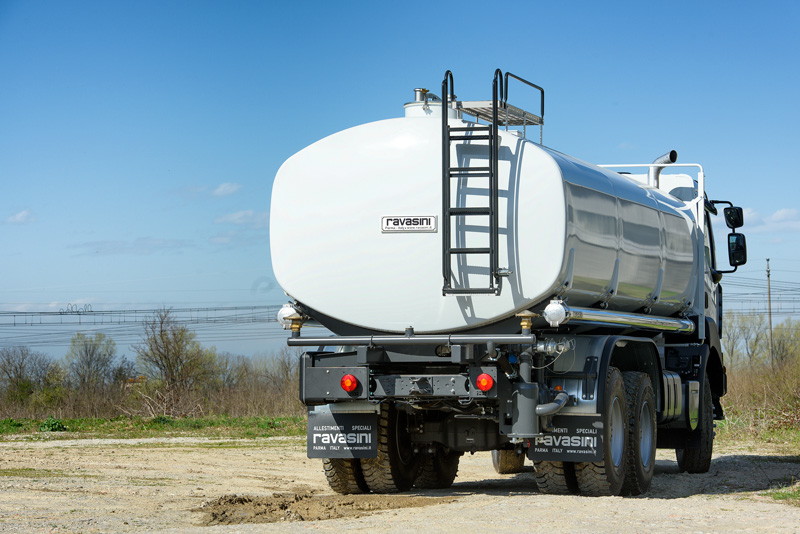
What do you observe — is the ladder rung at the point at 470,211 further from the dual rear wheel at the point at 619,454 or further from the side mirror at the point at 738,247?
the side mirror at the point at 738,247

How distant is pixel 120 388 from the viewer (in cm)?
4344

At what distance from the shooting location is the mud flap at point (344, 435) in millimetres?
10281

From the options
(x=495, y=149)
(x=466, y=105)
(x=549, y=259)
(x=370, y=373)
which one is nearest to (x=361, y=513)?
(x=370, y=373)

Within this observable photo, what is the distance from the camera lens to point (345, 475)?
35.8 feet

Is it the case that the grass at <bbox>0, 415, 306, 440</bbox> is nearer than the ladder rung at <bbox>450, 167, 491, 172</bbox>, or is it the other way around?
the ladder rung at <bbox>450, 167, 491, 172</bbox>

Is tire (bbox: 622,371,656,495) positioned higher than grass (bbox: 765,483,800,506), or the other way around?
tire (bbox: 622,371,656,495)

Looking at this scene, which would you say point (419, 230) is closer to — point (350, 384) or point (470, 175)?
point (470, 175)

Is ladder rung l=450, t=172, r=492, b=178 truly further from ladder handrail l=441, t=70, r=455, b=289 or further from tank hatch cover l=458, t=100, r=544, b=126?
tank hatch cover l=458, t=100, r=544, b=126

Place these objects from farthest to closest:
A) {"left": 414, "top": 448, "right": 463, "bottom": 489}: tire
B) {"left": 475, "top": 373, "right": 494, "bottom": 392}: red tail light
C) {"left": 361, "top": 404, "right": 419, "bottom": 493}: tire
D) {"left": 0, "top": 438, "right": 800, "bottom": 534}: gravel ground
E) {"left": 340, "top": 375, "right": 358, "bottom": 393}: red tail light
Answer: {"left": 414, "top": 448, "right": 463, "bottom": 489}: tire, {"left": 361, "top": 404, "right": 419, "bottom": 493}: tire, {"left": 340, "top": 375, "right": 358, "bottom": 393}: red tail light, {"left": 475, "top": 373, "right": 494, "bottom": 392}: red tail light, {"left": 0, "top": 438, "right": 800, "bottom": 534}: gravel ground

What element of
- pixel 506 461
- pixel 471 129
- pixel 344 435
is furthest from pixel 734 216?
pixel 344 435

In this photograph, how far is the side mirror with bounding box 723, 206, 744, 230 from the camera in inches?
572

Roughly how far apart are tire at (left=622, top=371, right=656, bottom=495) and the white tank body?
1154mm

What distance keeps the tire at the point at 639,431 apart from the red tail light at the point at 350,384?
305cm

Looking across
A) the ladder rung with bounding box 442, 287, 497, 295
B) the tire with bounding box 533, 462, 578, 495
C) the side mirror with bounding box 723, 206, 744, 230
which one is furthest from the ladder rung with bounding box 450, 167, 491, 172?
the side mirror with bounding box 723, 206, 744, 230
